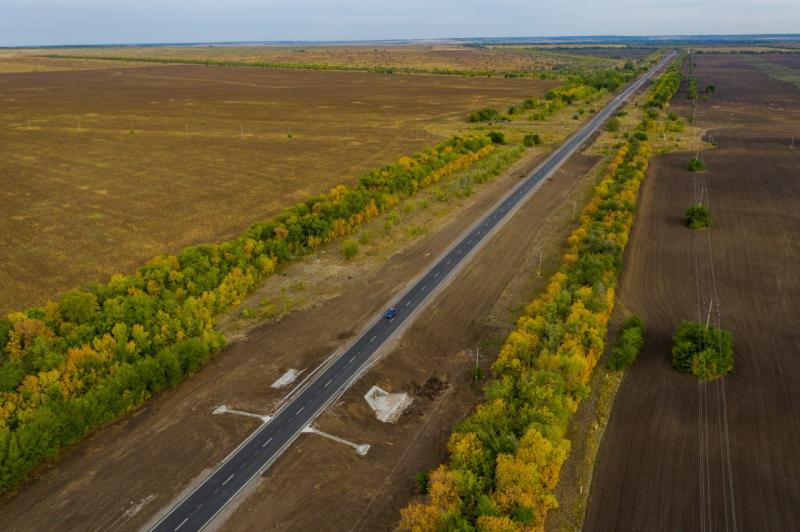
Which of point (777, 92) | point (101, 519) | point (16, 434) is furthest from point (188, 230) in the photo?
point (777, 92)

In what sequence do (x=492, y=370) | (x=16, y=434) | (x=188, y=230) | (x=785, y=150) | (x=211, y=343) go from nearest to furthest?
1. (x=16, y=434)
2. (x=492, y=370)
3. (x=211, y=343)
4. (x=188, y=230)
5. (x=785, y=150)

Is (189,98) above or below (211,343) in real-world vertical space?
above

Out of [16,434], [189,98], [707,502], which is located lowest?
[707,502]

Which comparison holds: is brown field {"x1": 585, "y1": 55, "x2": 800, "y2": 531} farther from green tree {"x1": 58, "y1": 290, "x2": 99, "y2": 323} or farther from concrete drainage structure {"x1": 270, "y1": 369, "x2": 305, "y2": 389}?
green tree {"x1": 58, "y1": 290, "x2": 99, "y2": 323}

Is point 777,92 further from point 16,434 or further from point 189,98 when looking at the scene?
point 16,434

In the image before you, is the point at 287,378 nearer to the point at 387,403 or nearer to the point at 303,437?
the point at 303,437

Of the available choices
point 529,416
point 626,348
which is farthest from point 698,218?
point 529,416

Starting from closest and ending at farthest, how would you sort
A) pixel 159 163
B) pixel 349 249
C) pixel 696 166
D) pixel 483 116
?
pixel 349 249 → pixel 696 166 → pixel 159 163 → pixel 483 116
